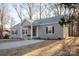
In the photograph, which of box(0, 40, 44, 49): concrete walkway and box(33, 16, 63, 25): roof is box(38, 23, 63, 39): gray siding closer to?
box(33, 16, 63, 25): roof

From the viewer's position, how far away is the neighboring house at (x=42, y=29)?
6660 mm

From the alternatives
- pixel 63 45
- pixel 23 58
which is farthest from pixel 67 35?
pixel 23 58

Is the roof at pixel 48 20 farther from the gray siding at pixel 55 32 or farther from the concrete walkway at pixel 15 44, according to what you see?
the concrete walkway at pixel 15 44

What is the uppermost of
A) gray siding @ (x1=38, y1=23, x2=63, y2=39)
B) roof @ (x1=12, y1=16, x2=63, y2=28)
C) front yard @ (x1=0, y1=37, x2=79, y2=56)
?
roof @ (x1=12, y1=16, x2=63, y2=28)

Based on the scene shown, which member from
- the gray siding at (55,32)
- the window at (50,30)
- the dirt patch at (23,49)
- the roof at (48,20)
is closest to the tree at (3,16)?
the dirt patch at (23,49)

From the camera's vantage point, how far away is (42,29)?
683cm

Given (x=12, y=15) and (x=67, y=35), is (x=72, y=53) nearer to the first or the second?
(x=67, y=35)

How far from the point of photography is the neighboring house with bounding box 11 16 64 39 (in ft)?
21.9

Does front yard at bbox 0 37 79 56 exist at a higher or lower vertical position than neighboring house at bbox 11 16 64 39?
lower

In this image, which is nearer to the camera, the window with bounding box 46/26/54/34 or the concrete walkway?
the concrete walkway

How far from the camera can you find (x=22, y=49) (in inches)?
261

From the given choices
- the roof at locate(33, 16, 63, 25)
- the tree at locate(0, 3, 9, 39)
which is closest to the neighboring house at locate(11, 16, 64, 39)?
the roof at locate(33, 16, 63, 25)

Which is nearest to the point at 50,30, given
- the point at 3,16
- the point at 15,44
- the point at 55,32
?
the point at 55,32

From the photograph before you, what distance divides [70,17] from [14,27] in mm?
1270
